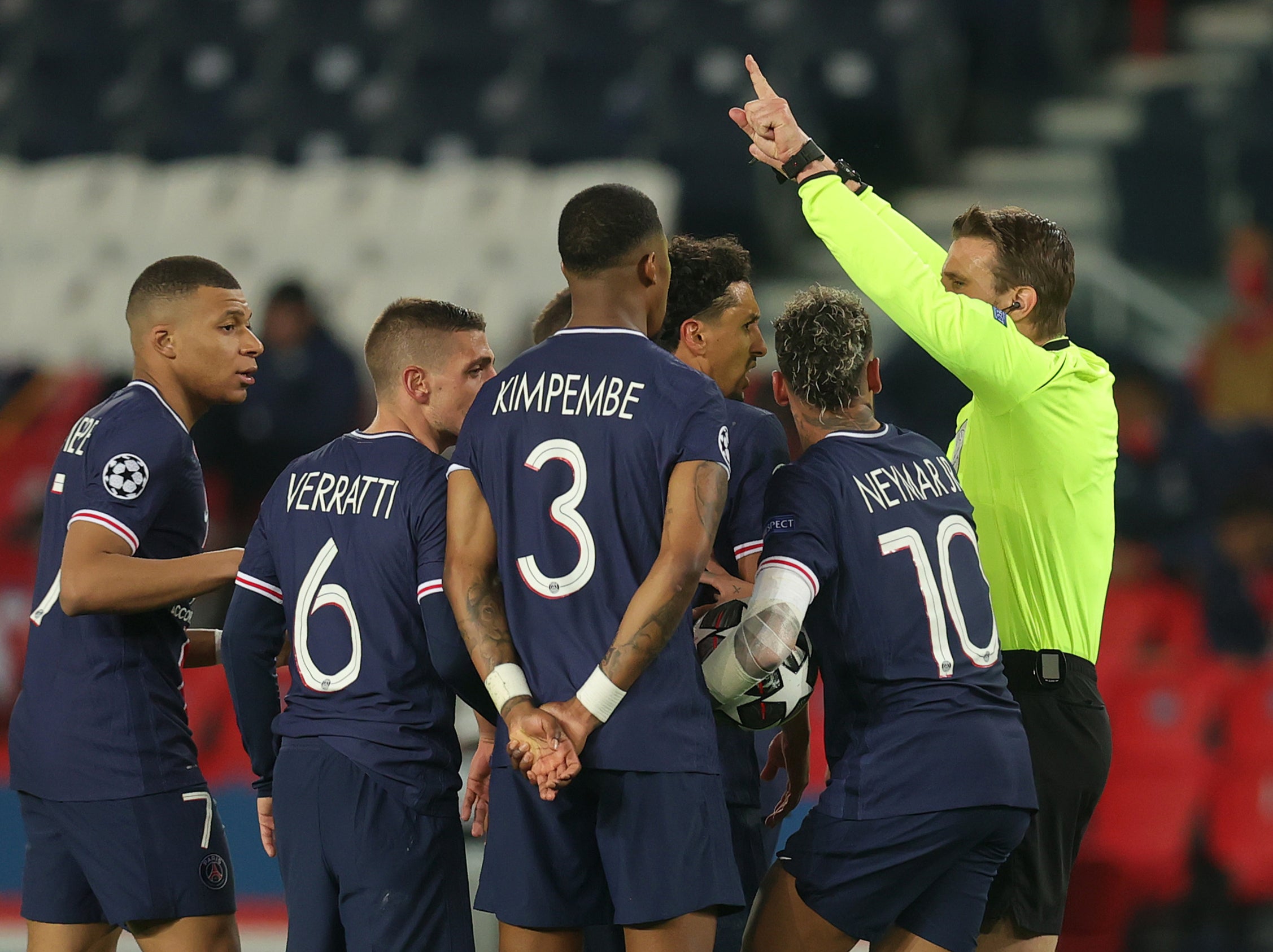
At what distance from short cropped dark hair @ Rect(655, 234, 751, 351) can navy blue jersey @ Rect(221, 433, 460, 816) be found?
Answer: 2.67ft

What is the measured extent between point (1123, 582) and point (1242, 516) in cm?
76

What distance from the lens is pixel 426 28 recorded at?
1014 centimetres

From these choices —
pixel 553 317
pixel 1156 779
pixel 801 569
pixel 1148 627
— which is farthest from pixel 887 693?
pixel 1148 627

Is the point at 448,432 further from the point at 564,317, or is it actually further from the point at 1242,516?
the point at 1242,516

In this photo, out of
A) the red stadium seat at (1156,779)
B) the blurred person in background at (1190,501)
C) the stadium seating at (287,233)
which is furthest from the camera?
the stadium seating at (287,233)

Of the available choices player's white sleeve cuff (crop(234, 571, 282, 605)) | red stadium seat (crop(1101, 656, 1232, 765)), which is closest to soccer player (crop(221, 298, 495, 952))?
player's white sleeve cuff (crop(234, 571, 282, 605))

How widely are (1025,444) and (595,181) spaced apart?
232 inches

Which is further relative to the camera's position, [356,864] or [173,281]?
[173,281]

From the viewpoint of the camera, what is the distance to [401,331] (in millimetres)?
3465

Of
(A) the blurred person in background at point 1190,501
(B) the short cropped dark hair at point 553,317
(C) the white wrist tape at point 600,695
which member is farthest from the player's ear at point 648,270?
(A) the blurred person in background at point 1190,501

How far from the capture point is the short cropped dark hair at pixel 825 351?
10.3 feet

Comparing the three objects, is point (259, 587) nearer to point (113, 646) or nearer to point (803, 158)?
point (113, 646)

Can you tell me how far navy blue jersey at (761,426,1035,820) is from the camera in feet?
9.75

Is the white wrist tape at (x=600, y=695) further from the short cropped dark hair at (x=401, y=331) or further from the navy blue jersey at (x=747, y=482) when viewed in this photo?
the short cropped dark hair at (x=401, y=331)
